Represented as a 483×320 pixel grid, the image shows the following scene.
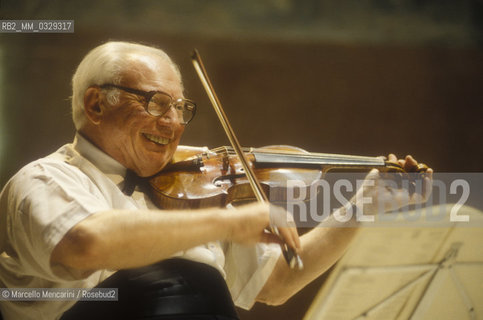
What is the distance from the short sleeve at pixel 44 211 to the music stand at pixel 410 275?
56cm

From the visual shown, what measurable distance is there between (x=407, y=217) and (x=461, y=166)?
1.08 metres

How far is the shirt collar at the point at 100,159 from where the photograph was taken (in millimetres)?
1087

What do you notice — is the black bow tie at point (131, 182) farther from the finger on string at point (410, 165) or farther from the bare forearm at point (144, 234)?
the finger on string at point (410, 165)

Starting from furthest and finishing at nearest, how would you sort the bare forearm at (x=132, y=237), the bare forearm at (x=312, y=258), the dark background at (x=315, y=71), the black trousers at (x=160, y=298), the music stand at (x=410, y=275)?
the dark background at (x=315, y=71), the bare forearm at (x=312, y=258), the music stand at (x=410, y=275), the black trousers at (x=160, y=298), the bare forearm at (x=132, y=237)

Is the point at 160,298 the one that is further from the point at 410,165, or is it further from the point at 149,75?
the point at 410,165

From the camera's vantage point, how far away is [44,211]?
2.71 feet

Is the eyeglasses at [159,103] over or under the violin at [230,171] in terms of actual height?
over

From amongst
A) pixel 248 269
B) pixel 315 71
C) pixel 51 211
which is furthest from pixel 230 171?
pixel 315 71

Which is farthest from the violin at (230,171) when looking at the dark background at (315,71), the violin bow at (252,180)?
the dark background at (315,71)

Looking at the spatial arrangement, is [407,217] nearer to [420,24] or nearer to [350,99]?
[350,99]

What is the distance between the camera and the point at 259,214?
907mm

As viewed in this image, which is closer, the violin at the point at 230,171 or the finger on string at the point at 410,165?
the violin at the point at 230,171

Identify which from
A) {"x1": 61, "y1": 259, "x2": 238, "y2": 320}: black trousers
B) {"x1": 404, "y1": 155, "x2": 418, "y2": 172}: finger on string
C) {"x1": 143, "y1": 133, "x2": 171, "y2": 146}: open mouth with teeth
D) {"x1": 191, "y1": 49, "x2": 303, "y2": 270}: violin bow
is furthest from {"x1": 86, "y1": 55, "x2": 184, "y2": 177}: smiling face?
{"x1": 404, "y1": 155, "x2": 418, "y2": 172}: finger on string

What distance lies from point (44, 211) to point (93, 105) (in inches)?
14.8
